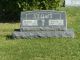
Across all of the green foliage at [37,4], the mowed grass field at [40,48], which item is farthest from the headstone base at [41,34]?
the green foliage at [37,4]

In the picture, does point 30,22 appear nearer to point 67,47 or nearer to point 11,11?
point 67,47

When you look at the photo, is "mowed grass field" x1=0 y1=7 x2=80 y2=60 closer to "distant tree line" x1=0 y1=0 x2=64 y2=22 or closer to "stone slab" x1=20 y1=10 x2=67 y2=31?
"stone slab" x1=20 y1=10 x2=67 y2=31

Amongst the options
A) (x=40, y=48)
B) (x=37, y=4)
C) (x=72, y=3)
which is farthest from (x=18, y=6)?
(x=72, y=3)

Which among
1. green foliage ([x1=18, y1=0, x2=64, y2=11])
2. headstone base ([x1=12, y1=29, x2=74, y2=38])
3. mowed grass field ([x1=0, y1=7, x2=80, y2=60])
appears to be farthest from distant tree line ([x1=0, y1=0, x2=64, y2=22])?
headstone base ([x1=12, y1=29, x2=74, y2=38])

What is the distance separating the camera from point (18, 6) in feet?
50.8

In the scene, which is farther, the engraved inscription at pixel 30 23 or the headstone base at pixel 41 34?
the engraved inscription at pixel 30 23

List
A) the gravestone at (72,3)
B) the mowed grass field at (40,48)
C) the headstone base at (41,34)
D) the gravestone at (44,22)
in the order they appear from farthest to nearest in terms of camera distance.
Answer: the gravestone at (72,3) < the gravestone at (44,22) < the headstone base at (41,34) < the mowed grass field at (40,48)

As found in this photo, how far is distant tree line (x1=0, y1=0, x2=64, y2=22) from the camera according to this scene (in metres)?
15.2

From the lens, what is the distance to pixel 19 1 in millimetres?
15164

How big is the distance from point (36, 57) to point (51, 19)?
3215 millimetres

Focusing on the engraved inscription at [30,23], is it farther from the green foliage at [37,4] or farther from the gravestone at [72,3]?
the gravestone at [72,3]

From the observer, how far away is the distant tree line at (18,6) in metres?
15.2

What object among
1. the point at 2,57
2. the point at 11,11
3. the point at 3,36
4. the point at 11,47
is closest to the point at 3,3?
the point at 11,11

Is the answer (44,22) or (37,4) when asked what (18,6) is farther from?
(44,22)
